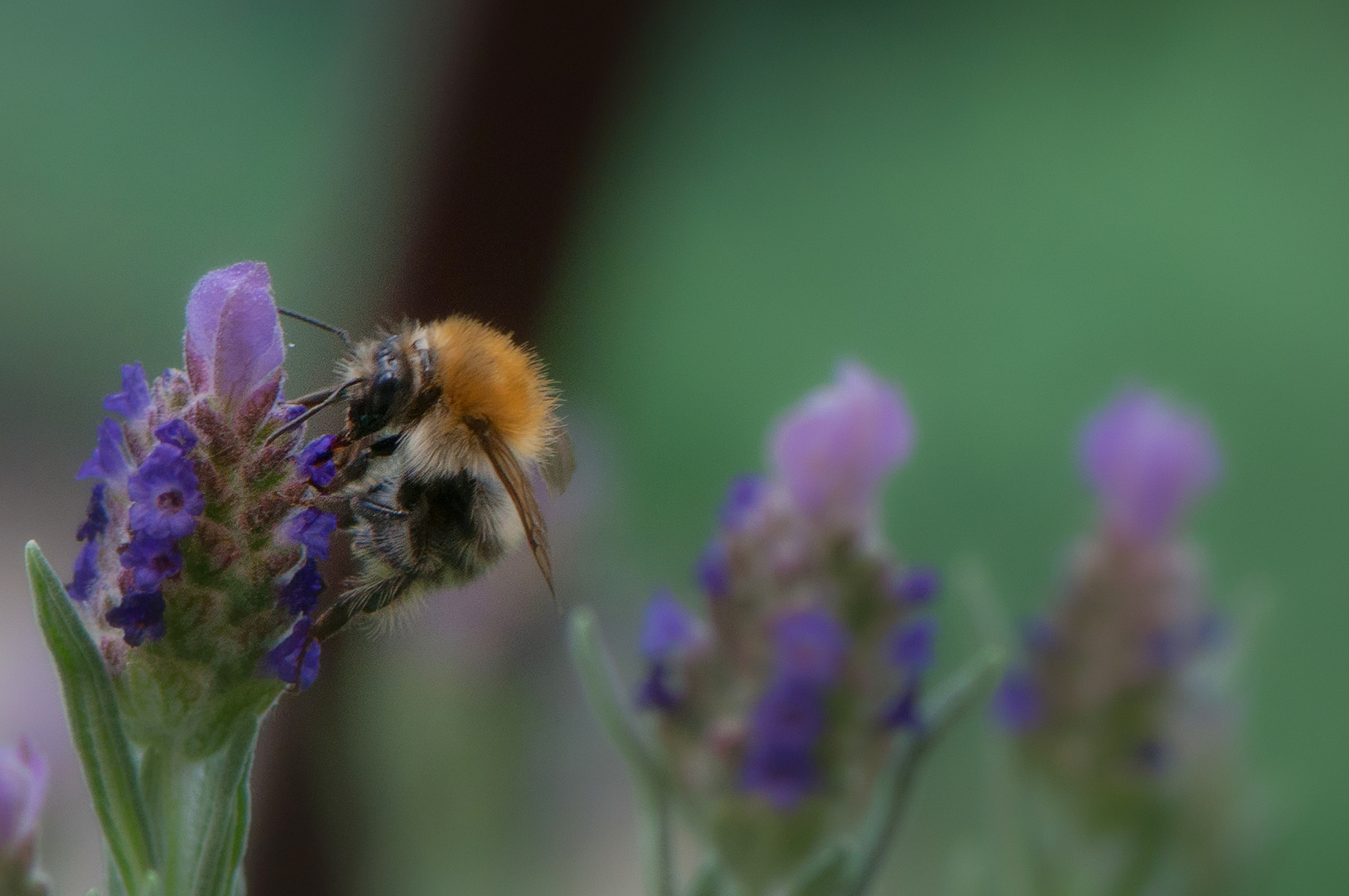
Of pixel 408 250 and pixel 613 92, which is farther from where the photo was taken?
pixel 613 92

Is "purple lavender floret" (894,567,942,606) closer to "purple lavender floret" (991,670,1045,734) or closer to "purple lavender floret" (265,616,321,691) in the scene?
"purple lavender floret" (991,670,1045,734)

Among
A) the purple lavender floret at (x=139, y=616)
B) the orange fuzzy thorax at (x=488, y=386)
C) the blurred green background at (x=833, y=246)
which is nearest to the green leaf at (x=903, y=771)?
the orange fuzzy thorax at (x=488, y=386)

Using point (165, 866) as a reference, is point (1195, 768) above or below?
below

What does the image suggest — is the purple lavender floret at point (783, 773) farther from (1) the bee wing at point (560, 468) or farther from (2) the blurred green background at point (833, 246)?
(2) the blurred green background at point (833, 246)

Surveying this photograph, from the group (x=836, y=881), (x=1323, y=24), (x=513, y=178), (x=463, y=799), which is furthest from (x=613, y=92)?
(x=836, y=881)

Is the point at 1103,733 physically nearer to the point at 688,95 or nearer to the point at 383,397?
the point at 383,397

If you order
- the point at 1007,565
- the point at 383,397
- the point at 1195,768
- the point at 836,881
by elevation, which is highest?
the point at 383,397
